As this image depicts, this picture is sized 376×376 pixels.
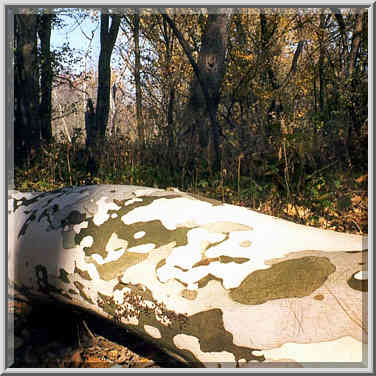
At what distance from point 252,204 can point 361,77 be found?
2.59m

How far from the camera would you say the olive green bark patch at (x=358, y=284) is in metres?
0.98

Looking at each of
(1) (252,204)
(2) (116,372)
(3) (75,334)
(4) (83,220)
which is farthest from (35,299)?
(1) (252,204)

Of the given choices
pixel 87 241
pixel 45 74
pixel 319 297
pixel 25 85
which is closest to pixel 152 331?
pixel 87 241

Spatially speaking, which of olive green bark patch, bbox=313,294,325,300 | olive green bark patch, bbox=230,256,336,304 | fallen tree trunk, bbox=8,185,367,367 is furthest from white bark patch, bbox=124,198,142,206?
olive green bark patch, bbox=313,294,325,300

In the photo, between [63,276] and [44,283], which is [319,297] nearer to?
[63,276]

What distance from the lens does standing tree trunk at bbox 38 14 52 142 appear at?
9.11 metres

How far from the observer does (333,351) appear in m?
0.92

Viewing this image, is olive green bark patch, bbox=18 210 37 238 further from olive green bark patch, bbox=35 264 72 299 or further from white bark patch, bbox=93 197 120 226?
white bark patch, bbox=93 197 120 226

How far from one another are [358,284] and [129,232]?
817mm

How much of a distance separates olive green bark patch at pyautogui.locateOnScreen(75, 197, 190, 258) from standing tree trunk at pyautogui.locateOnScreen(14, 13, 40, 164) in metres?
5.81

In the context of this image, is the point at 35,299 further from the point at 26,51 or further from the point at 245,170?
the point at 26,51

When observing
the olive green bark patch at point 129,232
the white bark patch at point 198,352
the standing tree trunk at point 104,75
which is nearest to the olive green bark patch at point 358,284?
the white bark patch at point 198,352

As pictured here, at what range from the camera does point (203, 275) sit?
113 centimetres

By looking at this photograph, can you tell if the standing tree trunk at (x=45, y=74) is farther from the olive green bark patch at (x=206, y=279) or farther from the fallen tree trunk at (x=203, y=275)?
the olive green bark patch at (x=206, y=279)
